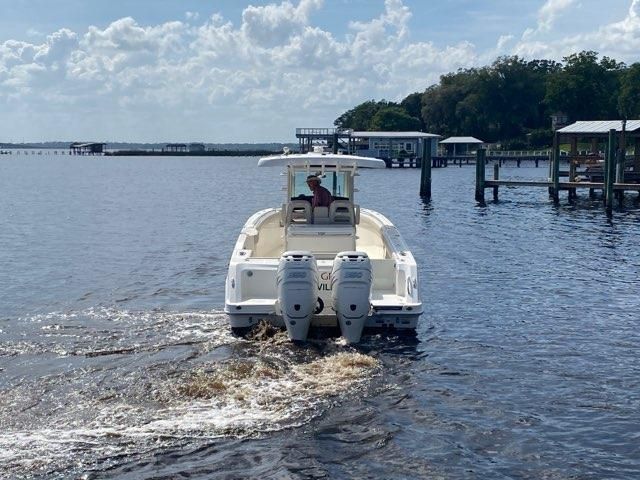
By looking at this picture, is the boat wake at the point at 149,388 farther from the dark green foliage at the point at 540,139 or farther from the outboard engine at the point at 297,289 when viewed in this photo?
the dark green foliage at the point at 540,139

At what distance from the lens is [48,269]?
74.3 ft

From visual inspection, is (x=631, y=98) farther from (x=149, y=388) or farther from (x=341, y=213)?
(x=149, y=388)

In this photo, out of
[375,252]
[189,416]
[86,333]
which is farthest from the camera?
A: [375,252]

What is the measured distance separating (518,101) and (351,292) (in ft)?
413

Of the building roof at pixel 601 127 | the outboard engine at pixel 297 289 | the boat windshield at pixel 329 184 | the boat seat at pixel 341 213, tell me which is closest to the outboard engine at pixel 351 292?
the outboard engine at pixel 297 289

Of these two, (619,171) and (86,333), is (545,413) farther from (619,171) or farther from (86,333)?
(619,171)

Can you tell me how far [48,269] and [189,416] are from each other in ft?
45.0

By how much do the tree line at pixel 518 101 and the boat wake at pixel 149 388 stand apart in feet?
363

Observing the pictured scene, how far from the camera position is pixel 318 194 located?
56.1ft

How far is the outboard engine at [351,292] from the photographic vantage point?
13.0 metres

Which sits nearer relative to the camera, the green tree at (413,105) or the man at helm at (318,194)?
the man at helm at (318,194)

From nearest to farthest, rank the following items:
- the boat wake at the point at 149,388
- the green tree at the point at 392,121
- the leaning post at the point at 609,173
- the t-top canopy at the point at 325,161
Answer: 1. the boat wake at the point at 149,388
2. the t-top canopy at the point at 325,161
3. the leaning post at the point at 609,173
4. the green tree at the point at 392,121

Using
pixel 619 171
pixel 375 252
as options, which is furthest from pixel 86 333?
pixel 619 171

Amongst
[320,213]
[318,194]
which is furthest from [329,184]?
[320,213]
